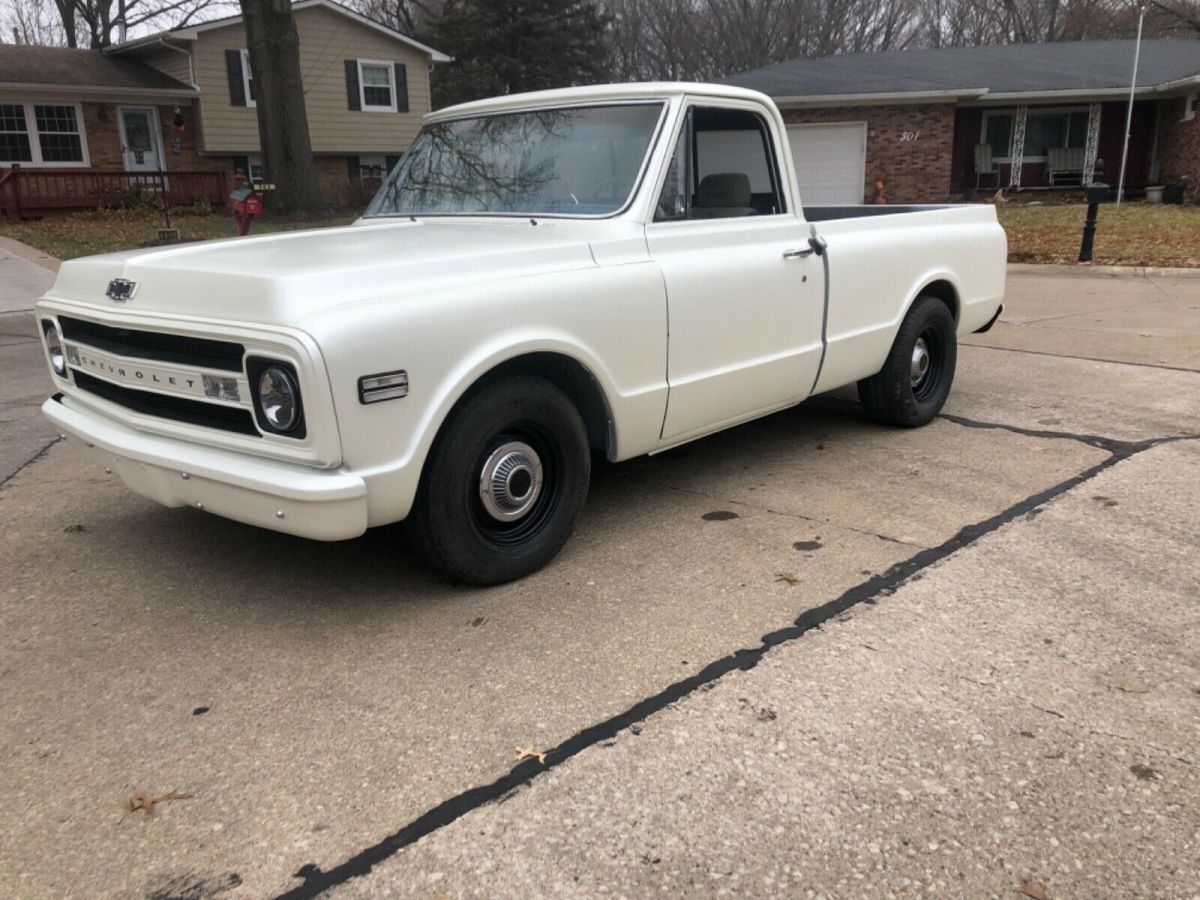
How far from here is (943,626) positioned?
3381 mm

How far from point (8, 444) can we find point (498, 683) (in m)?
4.49

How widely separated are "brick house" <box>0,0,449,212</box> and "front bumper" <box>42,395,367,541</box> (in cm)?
2315

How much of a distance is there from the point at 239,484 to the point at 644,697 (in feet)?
4.71

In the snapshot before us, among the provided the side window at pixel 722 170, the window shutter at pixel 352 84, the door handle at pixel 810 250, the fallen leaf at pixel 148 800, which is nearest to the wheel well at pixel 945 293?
the door handle at pixel 810 250

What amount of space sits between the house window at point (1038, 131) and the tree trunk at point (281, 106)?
57.2ft

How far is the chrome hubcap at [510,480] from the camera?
11.7 ft

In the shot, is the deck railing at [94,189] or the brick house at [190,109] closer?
the deck railing at [94,189]

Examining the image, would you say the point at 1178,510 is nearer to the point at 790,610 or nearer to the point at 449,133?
the point at 790,610

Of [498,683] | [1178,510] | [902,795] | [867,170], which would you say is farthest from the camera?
[867,170]

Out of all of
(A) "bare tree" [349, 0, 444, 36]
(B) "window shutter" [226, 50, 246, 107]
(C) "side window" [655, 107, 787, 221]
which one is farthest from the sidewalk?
(A) "bare tree" [349, 0, 444, 36]

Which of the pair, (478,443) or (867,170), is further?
(867,170)

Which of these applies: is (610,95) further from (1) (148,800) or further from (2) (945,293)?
(1) (148,800)

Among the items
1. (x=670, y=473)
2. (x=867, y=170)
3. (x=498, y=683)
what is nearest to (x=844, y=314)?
(x=670, y=473)

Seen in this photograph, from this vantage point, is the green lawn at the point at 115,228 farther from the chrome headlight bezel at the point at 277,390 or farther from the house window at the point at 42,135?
the chrome headlight bezel at the point at 277,390
